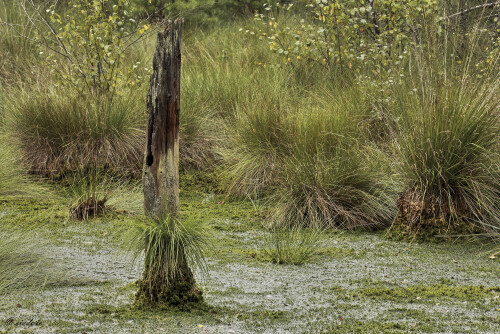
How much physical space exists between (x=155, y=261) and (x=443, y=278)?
89.6 inches

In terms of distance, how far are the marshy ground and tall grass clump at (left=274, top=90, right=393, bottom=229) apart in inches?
8.8

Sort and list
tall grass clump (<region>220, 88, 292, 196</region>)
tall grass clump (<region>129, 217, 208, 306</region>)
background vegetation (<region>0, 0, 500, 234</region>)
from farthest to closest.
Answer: tall grass clump (<region>220, 88, 292, 196</region>) < background vegetation (<region>0, 0, 500, 234</region>) < tall grass clump (<region>129, 217, 208, 306</region>)

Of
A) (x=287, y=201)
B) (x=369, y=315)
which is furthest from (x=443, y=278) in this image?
(x=287, y=201)

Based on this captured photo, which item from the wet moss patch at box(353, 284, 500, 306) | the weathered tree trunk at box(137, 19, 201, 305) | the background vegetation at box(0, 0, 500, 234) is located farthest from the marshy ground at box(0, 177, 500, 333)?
the background vegetation at box(0, 0, 500, 234)

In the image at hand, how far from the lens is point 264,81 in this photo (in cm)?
955

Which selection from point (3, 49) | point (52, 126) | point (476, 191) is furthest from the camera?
point (3, 49)

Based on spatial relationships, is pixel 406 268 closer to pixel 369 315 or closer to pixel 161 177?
pixel 369 315

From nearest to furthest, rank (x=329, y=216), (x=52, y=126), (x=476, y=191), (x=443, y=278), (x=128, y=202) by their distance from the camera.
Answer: (x=443, y=278) < (x=476, y=191) < (x=329, y=216) < (x=128, y=202) < (x=52, y=126)

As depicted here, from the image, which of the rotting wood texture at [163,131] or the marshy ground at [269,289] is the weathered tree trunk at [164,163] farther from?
the marshy ground at [269,289]

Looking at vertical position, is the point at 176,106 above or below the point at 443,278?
above

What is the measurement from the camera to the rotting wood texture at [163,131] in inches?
159

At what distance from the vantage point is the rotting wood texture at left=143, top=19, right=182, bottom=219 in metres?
4.03

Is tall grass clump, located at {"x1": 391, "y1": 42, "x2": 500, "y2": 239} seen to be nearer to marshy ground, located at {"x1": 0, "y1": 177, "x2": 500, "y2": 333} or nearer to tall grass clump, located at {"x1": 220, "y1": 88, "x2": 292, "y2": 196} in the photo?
marshy ground, located at {"x1": 0, "y1": 177, "x2": 500, "y2": 333}

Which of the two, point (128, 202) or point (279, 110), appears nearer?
point (128, 202)
